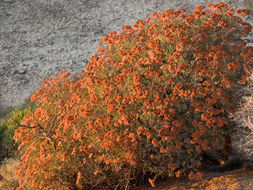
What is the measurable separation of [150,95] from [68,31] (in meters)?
8.67

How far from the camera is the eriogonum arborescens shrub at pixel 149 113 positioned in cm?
330

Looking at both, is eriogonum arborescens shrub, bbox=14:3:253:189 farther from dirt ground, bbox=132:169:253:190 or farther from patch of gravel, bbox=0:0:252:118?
patch of gravel, bbox=0:0:252:118

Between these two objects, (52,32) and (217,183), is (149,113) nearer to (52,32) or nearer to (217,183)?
(217,183)

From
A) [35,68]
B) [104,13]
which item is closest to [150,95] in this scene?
[35,68]

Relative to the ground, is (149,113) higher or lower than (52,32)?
higher

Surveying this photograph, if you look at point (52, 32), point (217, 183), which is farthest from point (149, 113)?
point (52, 32)

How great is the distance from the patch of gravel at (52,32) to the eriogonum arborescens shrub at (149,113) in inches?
194

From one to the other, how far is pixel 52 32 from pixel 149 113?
908 cm

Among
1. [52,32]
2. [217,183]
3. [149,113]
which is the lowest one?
[52,32]

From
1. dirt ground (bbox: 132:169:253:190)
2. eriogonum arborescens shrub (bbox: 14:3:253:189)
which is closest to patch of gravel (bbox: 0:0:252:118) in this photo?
eriogonum arborescens shrub (bbox: 14:3:253:189)

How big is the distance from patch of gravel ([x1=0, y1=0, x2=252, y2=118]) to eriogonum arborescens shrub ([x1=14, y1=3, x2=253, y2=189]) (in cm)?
494

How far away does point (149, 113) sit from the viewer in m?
3.33

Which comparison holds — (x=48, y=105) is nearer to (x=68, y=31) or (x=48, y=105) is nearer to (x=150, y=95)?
(x=150, y=95)

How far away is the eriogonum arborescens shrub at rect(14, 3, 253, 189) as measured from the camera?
130 inches
